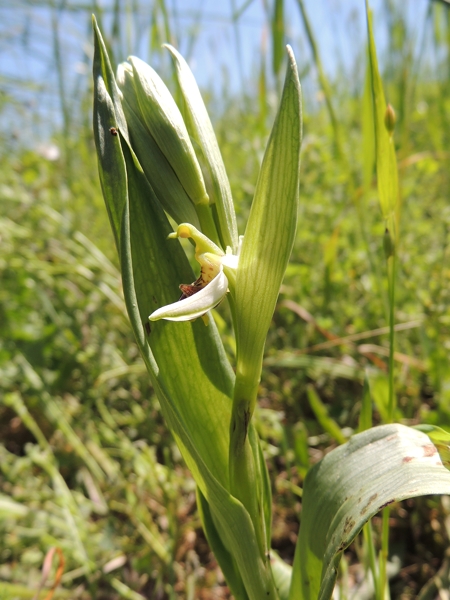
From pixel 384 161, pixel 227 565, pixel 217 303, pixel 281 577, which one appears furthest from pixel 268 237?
pixel 281 577

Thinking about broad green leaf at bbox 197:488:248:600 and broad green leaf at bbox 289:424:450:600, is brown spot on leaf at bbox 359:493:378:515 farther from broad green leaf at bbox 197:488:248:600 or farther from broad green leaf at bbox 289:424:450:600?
broad green leaf at bbox 197:488:248:600

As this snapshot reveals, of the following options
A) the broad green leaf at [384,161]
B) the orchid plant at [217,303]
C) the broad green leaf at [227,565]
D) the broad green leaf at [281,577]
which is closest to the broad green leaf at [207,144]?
the orchid plant at [217,303]

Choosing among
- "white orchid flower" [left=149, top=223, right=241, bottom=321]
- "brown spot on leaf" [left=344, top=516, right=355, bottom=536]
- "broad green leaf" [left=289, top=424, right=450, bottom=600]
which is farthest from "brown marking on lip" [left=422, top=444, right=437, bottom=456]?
"white orchid flower" [left=149, top=223, right=241, bottom=321]

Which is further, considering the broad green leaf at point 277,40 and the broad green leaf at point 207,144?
the broad green leaf at point 277,40

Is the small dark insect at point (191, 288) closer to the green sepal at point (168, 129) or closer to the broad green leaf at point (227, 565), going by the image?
the green sepal at point (168, 129)

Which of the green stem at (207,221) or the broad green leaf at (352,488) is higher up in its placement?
the green stem at (207,221)

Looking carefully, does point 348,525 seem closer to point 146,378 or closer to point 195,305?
point 195,305

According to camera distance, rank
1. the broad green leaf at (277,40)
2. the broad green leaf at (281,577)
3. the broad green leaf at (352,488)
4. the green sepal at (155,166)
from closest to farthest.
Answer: the broad green leaf at (352,488) < the green sepal at (155,166) < the broad green leaf at (281,577) < the broad green leaf at (277,40)
